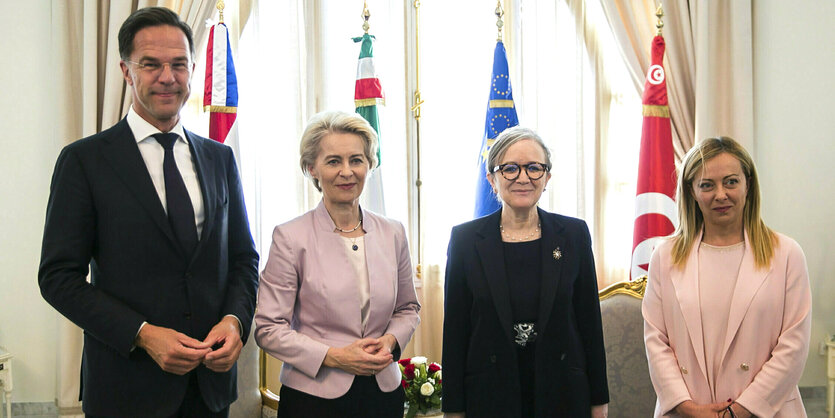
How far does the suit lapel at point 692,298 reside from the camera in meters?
2.14

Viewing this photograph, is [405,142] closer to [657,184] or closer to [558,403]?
[657,184]

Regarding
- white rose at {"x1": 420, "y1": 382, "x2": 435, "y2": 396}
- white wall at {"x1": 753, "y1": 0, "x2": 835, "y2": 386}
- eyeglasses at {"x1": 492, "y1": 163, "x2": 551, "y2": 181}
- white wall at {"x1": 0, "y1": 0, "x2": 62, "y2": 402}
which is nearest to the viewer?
eyeglasses at {"x1": 492, "y1": 163, "x2": 551, "y2": 181}

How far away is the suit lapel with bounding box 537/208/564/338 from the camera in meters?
2.10

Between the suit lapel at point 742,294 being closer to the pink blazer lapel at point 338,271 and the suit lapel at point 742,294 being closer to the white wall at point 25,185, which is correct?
the pink blazer lapel at point 338,271

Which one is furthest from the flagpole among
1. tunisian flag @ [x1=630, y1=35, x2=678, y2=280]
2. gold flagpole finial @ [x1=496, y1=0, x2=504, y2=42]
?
tunisian flag @ [x1=630, y1=35, x2=678, y2=280]

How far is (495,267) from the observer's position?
7.16 ft

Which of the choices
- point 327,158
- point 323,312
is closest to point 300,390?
point 323,312

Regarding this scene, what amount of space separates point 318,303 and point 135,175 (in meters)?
0.65

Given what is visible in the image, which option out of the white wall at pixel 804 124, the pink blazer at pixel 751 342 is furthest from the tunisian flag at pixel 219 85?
the white wall at pixel 804 124

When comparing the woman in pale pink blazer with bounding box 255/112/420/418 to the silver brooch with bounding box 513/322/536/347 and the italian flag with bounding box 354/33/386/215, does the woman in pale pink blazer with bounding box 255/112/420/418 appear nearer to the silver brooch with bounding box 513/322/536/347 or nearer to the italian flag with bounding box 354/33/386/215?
the silver brooch with bounding box 513/322/536/347

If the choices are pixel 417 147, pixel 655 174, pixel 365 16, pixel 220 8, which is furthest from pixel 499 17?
pixel 220 8

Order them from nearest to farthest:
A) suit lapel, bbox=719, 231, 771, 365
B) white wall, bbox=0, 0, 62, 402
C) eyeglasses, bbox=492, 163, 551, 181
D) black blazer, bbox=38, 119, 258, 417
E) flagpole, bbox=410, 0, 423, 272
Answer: black blazer, bbox=38, 119, 258, 417, suit lapel, bbox=719, 231, 771, 365, eyeglasses, bbox=492, 163, 551, 181, white wall, bbox=0, 0, 62, 402, flagpole, bbox=410, 0, 423, 272

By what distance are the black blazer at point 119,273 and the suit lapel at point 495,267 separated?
87 cm

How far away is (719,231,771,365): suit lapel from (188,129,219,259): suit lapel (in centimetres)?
162
